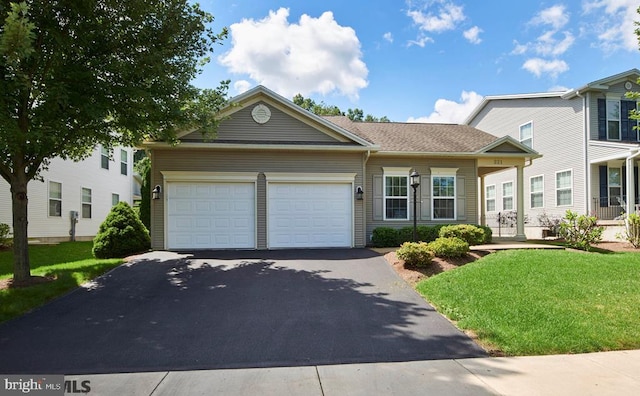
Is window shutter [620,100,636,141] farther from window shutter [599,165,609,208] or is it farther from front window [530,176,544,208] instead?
front window [530,176,544,208]

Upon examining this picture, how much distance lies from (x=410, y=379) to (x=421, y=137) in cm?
1241

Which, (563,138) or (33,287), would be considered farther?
(563,138)

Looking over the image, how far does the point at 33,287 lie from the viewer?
7289 mm

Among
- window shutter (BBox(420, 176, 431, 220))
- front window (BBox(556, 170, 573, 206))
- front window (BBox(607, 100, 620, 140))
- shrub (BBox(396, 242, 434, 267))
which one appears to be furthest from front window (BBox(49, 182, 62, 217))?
front window (BBox(607, 100, 620, 140))

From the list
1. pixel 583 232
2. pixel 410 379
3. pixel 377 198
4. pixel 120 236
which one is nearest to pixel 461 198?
pixel 377 198

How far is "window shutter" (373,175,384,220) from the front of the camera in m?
13.2

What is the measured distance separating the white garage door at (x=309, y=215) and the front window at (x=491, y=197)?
41.7 ft

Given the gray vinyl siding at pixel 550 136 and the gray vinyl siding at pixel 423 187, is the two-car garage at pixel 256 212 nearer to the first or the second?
the gray vinyl siding at pixel 423 187

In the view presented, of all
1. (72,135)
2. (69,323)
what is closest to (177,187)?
(72,135)

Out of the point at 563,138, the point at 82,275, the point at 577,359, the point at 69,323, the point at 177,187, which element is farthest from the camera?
the point at 563,138

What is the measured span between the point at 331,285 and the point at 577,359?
4.42m

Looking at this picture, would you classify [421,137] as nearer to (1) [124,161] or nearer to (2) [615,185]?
(2) [615,185]

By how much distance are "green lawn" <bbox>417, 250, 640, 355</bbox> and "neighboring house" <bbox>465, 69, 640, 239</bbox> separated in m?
7.56

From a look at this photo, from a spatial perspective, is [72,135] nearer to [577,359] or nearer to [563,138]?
[577,359]
